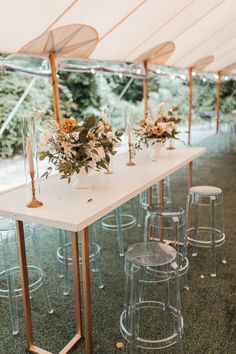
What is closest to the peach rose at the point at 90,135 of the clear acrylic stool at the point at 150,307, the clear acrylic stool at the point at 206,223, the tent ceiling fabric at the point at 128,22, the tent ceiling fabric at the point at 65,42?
the clear acrylic stool at the point at 150,307

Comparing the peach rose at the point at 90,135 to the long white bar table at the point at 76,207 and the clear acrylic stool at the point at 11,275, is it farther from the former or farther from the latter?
the clear acrylic stool at the point at 11,275

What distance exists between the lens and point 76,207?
1.79 meters

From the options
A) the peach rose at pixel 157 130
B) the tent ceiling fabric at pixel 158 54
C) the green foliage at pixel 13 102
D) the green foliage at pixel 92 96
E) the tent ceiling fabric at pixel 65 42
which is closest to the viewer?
the peach rose at pixel 157 130

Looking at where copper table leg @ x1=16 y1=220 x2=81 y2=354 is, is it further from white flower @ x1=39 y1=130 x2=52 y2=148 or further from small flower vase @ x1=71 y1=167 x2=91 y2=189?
white flower @ x1=39 y1=130 x2=52 y2=148

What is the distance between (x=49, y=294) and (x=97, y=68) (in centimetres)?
407

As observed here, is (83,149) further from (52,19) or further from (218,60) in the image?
(218,60)

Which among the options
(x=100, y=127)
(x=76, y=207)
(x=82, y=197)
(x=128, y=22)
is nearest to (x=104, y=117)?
(x=100, y=127)

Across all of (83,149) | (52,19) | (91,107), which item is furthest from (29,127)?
(91,107)

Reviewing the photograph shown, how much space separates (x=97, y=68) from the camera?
566cm

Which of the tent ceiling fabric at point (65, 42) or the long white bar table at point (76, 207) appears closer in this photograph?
the long white bar table at point (76, 207)

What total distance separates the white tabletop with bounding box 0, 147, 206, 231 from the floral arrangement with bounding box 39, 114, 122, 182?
0.51 ft

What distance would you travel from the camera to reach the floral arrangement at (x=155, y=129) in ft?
9.79

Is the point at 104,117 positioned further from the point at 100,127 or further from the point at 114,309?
the point at 114,309

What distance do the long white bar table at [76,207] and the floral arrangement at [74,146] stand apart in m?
0.16
